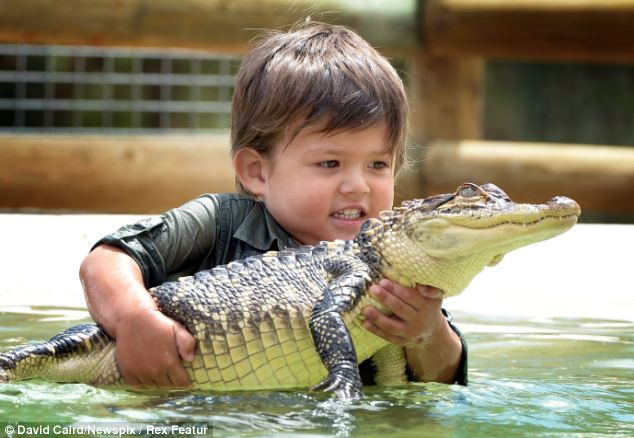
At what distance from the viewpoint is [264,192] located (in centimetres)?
312

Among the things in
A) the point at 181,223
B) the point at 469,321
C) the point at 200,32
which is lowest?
the point at 469,321

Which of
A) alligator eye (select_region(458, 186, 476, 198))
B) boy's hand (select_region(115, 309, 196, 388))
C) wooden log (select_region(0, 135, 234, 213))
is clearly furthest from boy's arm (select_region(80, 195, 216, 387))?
wooden log (select_region(0, 135, 234, 213))

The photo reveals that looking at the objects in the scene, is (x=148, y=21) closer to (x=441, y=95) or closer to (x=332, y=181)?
(x=441, y=95)

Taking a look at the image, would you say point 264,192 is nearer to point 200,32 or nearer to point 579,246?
point 579,246

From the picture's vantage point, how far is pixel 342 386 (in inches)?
93.0

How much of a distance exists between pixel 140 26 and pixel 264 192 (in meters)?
3.18

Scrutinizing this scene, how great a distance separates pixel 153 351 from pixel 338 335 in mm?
428

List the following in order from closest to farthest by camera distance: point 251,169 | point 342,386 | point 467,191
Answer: point 342,386 → point 467,191 → point 251,169

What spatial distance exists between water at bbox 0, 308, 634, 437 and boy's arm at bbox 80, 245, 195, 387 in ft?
0.25

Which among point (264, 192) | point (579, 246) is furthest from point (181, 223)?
point (579, 246)

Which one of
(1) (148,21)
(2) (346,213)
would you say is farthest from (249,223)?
(1) (148,21)

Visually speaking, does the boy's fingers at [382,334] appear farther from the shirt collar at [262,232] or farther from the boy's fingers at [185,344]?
the shirt collar at [262,232]

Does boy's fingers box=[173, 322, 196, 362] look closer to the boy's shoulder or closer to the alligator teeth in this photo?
the boy's shoulder

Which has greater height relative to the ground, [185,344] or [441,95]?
[441,95]
